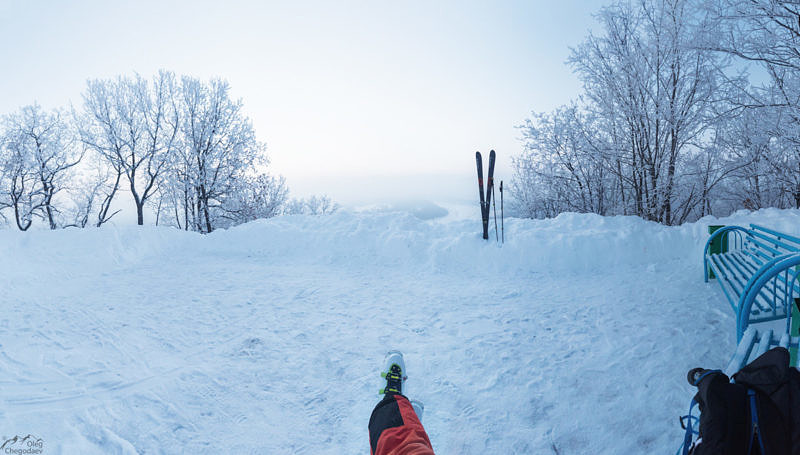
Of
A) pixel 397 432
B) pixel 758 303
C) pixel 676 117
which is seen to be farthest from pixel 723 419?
pixel 676 117

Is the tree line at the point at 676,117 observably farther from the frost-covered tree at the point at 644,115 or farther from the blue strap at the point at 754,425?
the blue strap at the point at 754,425

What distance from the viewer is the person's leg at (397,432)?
1794 millimetres

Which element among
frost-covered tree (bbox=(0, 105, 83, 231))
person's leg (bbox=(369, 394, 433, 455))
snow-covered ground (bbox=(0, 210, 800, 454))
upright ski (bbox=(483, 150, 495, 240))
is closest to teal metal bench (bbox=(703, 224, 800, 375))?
snow-covered ground (bbox=(0, 210, 800, 454))

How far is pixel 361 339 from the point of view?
14.7ft

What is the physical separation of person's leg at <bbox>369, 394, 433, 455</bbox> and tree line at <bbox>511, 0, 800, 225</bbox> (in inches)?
323

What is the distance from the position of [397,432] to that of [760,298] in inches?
174

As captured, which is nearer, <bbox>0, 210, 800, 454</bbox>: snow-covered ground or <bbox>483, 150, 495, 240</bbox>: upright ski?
<bbox>0, 210, 800, 454</bbox>: snow-covered ground

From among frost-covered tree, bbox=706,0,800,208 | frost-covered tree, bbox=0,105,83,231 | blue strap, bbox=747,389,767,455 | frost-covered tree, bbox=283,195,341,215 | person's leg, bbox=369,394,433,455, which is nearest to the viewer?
blue strap, bbox=747,389,767,455

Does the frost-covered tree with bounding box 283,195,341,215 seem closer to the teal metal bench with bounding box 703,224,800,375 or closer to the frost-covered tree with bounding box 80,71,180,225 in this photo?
the frost-covered tree with bounding box 80,71,180,225

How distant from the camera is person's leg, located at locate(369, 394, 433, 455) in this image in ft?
5.89

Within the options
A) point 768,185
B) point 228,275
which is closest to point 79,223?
point 228,275

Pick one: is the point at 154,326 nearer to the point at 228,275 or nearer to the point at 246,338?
the point at 246,338

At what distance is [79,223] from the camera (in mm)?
21672

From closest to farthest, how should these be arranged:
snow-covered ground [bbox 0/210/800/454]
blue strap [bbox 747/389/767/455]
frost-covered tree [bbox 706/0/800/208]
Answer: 1. blue strap [bbox 747/389/767/455]
2. snow-covered ground [bbox 0/210/800/454]
3. frost-covered tree [bbox 706/0/800/208]
